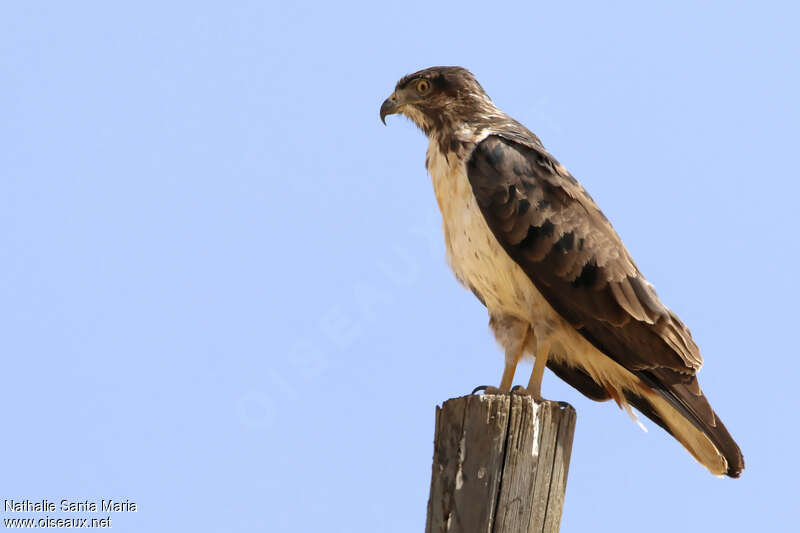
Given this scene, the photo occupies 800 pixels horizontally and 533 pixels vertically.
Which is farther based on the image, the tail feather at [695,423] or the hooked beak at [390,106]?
the hooked beak at [390,106]

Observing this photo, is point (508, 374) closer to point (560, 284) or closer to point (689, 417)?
point (560, 284)

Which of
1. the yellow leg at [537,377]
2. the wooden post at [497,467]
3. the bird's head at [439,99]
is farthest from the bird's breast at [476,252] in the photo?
the wooden post at [497,467]

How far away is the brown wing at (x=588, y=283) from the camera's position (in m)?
4.83

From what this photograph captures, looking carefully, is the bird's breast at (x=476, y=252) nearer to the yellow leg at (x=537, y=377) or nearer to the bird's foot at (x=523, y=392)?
the yellow leg at (x=537, y=377)

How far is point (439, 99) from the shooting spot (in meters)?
5.70

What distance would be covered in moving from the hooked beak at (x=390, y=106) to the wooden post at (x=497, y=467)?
2.61m

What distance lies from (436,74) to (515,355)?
73.0 inches

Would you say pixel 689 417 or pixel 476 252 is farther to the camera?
pixel 476 252

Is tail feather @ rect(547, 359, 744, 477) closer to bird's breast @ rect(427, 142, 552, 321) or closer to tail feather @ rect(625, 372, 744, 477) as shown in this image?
tail feather @ rect(625, 372, 744, 477)

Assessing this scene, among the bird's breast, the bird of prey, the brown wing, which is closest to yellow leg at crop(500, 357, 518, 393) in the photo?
the bird of prey

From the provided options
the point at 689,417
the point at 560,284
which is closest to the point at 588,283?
the point at 560,284

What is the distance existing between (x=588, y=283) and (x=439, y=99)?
5.18 ft

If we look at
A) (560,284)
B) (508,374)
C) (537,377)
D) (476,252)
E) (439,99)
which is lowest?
(537,377)

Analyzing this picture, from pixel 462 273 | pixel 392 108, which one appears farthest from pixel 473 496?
pixel 392 108
